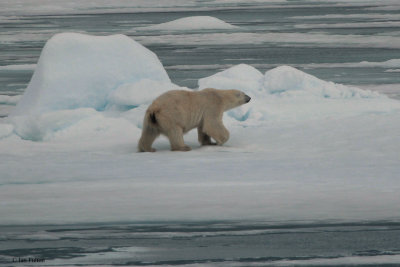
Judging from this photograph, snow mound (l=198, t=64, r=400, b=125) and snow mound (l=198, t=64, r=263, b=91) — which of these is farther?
snow mound (l=198, t=64, r=263, b=91)

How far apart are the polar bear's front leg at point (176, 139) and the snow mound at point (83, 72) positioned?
81.6 inches

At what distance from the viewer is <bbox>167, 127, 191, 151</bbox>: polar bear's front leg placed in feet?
26.6

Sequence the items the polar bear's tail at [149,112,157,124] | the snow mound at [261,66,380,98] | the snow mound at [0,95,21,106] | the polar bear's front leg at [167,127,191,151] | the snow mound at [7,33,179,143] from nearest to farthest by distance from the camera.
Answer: the polar bear's tail at [149,112,157,124] → the polar bear's front leg at [167,127,191,151] → the snow mound at [7,33,179,143] → the snow mound at [261,66,380,98] → the snow mound at [0,95,21,106]

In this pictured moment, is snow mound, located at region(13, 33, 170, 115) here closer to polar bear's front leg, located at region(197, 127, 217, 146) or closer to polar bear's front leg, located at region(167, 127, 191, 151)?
polar bear's front leg, located at region(197, 127, 217, 146)

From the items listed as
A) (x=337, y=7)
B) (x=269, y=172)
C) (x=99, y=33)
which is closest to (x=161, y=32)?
(x=99, y=33)

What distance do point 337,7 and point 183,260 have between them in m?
36.5

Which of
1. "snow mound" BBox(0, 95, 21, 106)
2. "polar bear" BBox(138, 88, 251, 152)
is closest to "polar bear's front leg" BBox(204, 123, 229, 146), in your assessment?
"polar bear" BBox(138, 88, 251, 152)

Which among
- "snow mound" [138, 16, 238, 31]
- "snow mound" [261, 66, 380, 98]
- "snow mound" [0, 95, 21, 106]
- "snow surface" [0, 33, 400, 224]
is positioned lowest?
"snow surface" [0, 33, 400, 224]

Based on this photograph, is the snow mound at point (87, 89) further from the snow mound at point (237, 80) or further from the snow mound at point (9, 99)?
the snow mound at point (9, 99)

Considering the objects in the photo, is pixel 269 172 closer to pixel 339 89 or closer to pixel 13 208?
pixel 13 208

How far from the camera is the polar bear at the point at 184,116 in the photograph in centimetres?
804

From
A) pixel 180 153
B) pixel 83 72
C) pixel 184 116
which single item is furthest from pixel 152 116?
pixel 83 72

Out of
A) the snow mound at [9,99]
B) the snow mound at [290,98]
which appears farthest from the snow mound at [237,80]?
the snow mound at [9,99]

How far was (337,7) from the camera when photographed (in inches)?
1590
